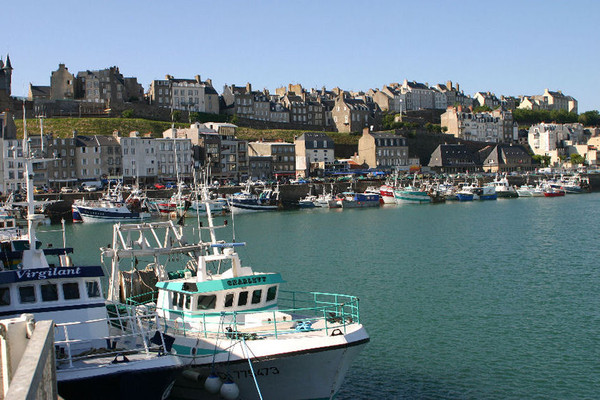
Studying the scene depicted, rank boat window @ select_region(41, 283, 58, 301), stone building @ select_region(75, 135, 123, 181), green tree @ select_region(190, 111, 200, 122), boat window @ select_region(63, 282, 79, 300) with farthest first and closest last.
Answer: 1. green tree @ select_region(190, 111, 200, 122)
2. stone building @ select_region(75, 135, 123, 181)
3. boat window @ select_region(63, 282, 79, 300)
4. boat window @ select_region(41, 283, 58, 301)

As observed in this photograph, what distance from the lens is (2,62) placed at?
103 metres

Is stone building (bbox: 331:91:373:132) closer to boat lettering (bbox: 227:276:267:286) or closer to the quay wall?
the quay wall

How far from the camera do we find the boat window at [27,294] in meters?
15.1

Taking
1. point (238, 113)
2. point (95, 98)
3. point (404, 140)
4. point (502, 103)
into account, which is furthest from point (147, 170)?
point (502, 103)

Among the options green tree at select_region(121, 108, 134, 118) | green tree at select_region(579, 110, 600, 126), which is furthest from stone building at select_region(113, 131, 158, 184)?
green tree at select_region(579, 110, 600, 126)

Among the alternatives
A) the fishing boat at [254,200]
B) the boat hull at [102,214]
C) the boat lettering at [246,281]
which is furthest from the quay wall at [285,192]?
the boat lettering at [246,281]

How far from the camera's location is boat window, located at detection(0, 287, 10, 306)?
589 inches

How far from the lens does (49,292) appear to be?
15258mm

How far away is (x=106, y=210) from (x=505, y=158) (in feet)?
253

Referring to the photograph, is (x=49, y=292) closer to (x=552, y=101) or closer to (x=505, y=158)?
(x=505, y=158)

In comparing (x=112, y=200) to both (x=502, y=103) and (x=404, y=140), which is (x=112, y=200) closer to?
(x=404, y=140)

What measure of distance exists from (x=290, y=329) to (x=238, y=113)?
4092 inches

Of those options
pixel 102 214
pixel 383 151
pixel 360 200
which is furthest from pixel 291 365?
pixel 383 151

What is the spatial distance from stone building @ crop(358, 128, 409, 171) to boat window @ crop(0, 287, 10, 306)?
313 ft
